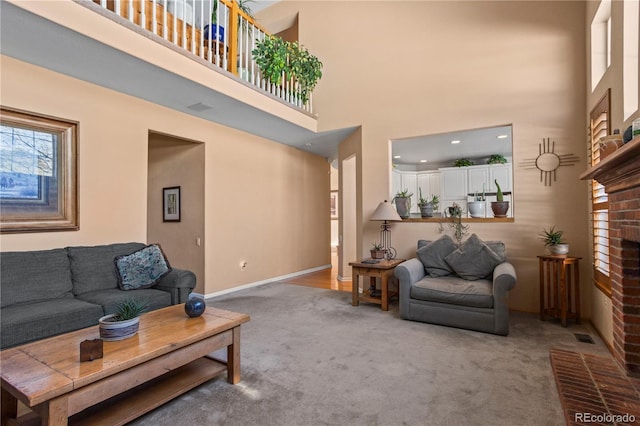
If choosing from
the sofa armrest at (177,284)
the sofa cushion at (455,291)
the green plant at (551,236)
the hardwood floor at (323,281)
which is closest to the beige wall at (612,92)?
the green plant at (551,236)

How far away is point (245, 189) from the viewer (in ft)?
18.0

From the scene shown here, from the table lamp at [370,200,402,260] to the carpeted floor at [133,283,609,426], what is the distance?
1.21 meters

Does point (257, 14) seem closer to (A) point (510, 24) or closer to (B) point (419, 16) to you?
(B) point (419, 16)

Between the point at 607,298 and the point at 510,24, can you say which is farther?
the point at 510,24

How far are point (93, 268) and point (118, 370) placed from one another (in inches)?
81.1

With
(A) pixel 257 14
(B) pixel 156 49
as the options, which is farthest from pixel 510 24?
(A) pixel 257 14

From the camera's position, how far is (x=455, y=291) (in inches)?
133

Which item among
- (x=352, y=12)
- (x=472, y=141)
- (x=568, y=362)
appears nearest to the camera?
Answer: (x=568, y=362)

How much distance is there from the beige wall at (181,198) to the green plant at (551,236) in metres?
4.56

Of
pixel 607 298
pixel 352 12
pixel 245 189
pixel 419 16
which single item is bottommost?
pixel 607 298

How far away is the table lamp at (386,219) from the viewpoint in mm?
4355

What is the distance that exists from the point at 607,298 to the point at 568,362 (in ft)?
3.83

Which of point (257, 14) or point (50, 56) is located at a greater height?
point (257, 14)

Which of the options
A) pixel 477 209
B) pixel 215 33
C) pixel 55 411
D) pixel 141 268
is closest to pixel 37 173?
pixel 141 268
